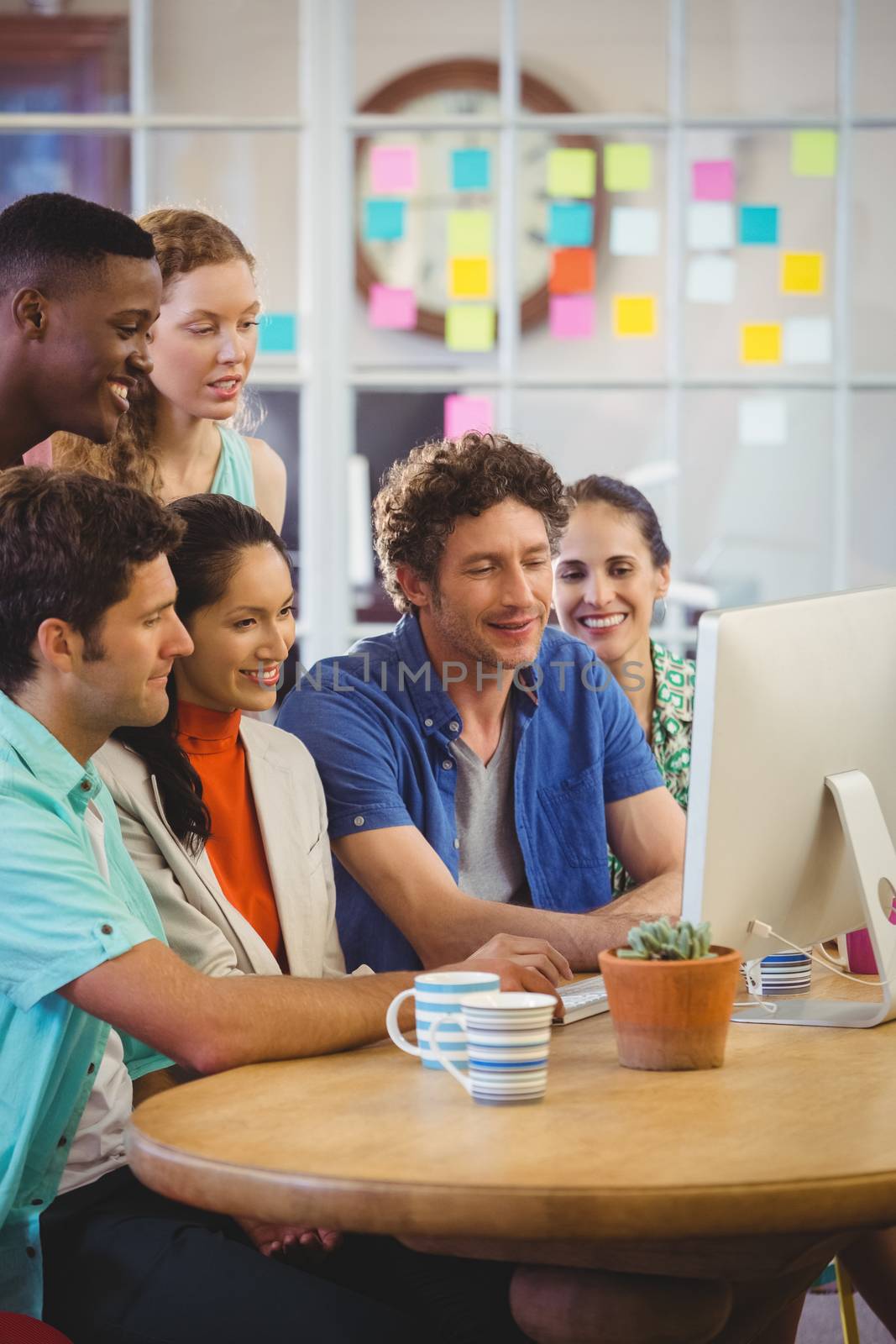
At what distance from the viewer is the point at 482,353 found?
14.0ft

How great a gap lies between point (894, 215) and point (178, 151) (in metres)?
1.89

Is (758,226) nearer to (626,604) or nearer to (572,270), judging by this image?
(572,270)

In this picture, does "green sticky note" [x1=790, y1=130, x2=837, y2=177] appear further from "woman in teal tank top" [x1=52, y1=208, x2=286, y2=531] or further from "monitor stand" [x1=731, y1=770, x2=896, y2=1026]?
"monitor stand" [x1=731, y1=770, x2=896, y2=1026]

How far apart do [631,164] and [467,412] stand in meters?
0.79

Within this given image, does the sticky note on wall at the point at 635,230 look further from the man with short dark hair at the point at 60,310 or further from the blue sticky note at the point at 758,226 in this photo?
the man with short dark hair at the point at 60,310

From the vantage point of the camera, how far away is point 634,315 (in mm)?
4301

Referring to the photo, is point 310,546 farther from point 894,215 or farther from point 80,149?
point 894,215

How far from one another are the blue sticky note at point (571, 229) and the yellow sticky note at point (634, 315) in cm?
18

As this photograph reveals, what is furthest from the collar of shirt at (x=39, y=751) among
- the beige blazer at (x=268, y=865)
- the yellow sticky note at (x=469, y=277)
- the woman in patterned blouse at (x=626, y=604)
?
the yellow sticky note at (x=469, y=277)

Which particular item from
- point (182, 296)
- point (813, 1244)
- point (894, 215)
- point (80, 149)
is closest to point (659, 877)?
point (813, 1244)

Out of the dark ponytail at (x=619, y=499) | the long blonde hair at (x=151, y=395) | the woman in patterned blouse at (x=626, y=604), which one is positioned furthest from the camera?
the dark ponytail at (x=619, y=499)

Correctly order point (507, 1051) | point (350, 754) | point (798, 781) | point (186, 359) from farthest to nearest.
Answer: point (186, 359)
point (350, 754)
point (798, 781)
point (507, 1051)

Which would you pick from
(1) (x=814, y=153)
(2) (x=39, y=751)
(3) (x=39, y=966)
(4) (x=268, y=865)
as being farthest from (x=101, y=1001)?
(1) (x=814, y=153)

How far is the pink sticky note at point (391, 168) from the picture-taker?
427cm
